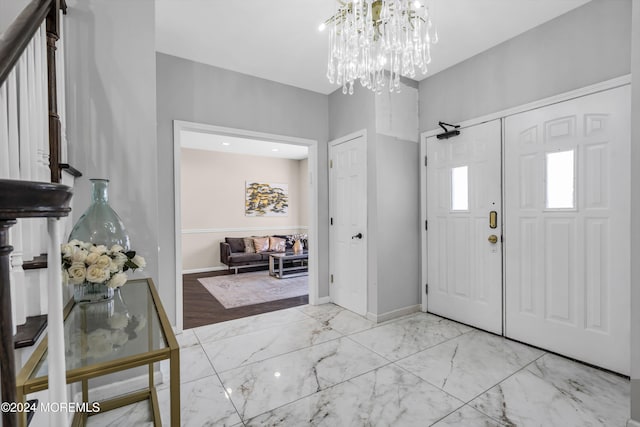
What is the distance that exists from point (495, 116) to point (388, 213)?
52.0 inches

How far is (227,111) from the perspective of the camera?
124 inches

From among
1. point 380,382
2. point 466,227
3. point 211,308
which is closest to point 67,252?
point 380,382

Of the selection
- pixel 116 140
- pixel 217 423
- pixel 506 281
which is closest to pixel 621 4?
pixel 506 281

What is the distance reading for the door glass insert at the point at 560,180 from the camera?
7.54ft

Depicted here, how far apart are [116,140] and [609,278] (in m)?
3.46

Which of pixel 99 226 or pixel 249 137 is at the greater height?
pixel 249 137

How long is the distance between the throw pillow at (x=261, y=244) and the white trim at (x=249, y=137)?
9.00ft

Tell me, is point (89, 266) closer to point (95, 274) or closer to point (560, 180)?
point (95, 274)

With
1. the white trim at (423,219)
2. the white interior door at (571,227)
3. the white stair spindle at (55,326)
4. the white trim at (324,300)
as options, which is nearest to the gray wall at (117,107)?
the white stair spindle at (55,326)

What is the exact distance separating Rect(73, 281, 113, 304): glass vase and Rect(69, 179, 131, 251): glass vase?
285 mm

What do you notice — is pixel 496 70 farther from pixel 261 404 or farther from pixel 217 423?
pixel 217 423

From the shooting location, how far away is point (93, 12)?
185 centimetres

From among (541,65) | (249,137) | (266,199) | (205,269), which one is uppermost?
(541,65)

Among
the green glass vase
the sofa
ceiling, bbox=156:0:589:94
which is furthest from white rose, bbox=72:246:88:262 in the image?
the sofa
